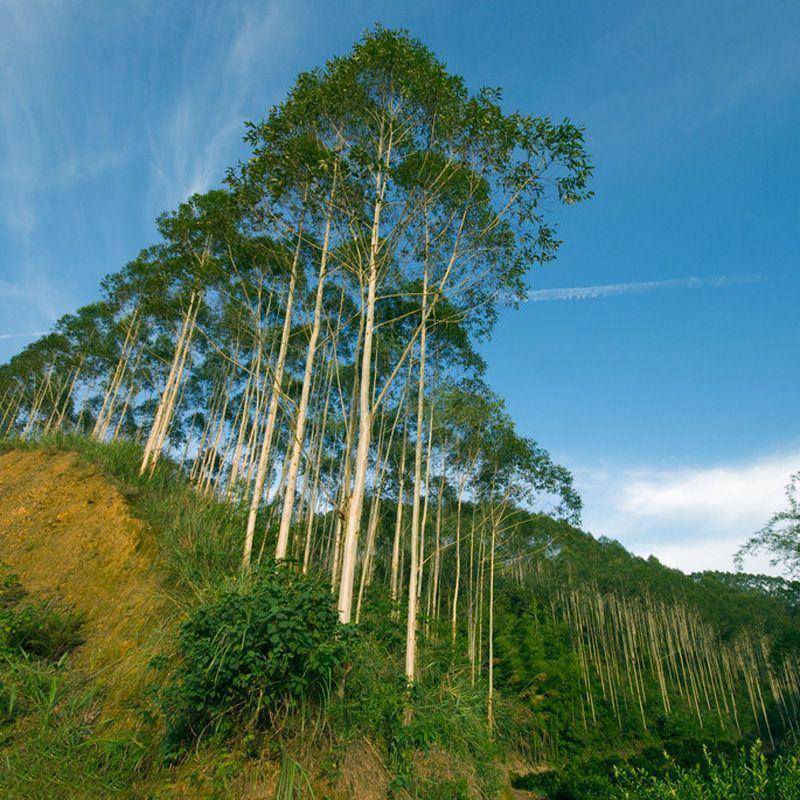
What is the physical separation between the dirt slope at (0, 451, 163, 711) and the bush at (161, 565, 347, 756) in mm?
1172

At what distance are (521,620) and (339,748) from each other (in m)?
26.2

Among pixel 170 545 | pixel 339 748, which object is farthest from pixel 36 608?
pixel 339 748

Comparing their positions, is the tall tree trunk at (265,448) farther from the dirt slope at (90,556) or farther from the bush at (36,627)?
the bush at (36,627)

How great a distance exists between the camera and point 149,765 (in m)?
3.91

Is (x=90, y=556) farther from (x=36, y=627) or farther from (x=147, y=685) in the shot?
(x=147, y=685)

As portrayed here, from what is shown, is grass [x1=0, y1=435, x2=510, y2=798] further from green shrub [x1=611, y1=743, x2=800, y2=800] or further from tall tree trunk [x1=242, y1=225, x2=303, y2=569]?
green shrub [x1=611, y1=743, x2=800, y2=800]

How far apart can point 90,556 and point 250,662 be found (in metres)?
4.72

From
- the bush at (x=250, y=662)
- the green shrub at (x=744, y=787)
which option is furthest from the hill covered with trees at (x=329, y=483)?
the green shrub at (x=744, y=787)

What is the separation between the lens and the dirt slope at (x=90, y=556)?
5.42 metres

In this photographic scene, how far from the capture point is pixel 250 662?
151 inches

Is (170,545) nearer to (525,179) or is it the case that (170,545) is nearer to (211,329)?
(525,179)

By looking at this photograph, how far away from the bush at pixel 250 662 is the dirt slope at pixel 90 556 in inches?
46.1

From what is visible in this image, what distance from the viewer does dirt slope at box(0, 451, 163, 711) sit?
5.42 m

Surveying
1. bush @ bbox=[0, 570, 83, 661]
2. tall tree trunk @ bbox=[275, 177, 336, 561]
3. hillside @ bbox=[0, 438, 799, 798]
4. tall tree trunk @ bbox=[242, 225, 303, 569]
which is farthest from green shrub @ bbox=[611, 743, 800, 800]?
bush @ bbox=[0, 570, 83, 661]
